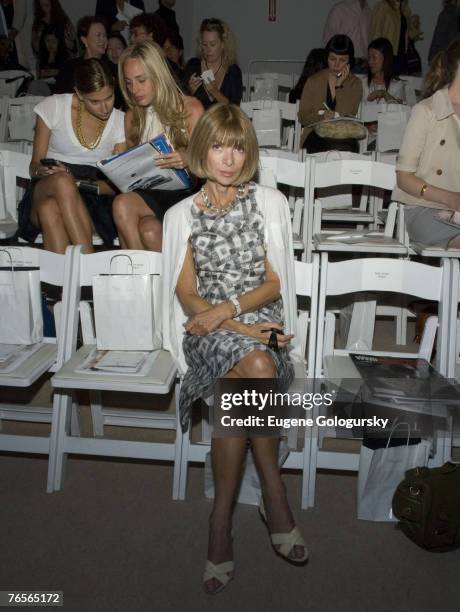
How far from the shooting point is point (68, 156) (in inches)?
128

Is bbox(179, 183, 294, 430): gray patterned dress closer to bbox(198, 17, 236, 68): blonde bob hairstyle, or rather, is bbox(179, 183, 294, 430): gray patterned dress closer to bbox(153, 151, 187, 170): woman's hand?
bbox(153, 151, 187, 170): woman's hand

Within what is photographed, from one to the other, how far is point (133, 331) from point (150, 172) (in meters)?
0.83

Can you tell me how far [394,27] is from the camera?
6848mm

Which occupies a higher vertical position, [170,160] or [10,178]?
[170,160]

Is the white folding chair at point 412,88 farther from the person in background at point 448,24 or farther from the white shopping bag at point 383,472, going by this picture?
the white shopping bag at point 383,472

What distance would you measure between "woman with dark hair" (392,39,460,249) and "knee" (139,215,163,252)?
1.17 meters

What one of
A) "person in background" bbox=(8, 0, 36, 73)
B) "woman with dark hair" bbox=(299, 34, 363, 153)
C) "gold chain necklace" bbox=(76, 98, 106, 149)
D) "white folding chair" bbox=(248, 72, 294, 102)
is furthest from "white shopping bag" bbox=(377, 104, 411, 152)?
"person in background" bbox=(8, 0, 36, 73)

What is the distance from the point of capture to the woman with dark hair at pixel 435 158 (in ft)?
10.0

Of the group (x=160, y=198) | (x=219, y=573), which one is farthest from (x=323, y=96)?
(x=219, y=573)

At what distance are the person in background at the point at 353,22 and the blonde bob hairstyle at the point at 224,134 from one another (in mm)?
5603

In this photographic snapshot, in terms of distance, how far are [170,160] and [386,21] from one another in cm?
499

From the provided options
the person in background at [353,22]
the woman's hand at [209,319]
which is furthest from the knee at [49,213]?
the person in background at [353,22]

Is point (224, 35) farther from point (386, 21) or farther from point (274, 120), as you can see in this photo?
point (386, 21)

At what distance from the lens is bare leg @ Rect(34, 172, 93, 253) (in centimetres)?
292
